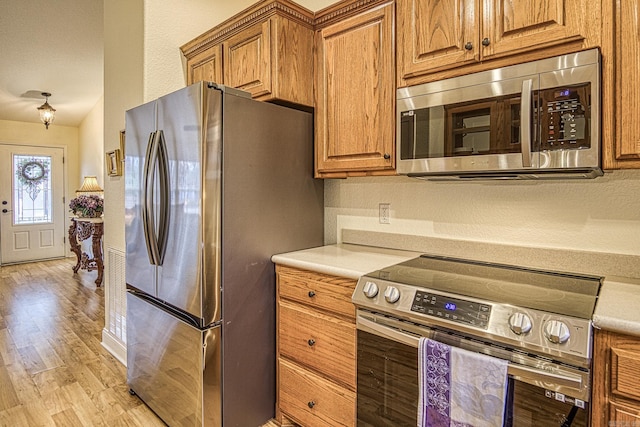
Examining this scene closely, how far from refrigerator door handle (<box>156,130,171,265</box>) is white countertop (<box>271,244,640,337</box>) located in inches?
23.2

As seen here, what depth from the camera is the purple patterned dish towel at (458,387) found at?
114 cm

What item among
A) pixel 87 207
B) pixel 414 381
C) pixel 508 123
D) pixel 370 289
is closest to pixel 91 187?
pixel 87 207

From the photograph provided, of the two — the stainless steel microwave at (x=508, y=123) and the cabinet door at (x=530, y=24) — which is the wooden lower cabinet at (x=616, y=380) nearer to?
the stainless steel microwave at (x=508, y=123)

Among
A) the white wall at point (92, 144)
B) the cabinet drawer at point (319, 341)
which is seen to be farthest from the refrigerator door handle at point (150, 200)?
the white wall at point (92, 144)

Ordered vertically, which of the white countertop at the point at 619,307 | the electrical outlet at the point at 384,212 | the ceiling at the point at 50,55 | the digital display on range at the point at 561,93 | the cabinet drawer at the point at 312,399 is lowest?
the cabinet drawer at the point at 312,399

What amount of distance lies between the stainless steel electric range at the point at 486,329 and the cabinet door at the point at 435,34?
0.94m

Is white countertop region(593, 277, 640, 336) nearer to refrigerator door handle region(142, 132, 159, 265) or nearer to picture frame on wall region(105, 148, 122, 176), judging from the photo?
refrigerator door handle region(142, 132, 159, 265)

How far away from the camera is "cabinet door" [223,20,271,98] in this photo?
202 centimetres

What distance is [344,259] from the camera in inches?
72.7

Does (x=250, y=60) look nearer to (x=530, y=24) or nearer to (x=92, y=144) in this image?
(x=530, y=24)

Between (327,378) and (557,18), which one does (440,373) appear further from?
(557,18)

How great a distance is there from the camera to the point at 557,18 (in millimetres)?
A: 1320

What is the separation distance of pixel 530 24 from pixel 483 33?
172 millimetres

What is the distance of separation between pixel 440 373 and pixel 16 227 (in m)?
7.77
